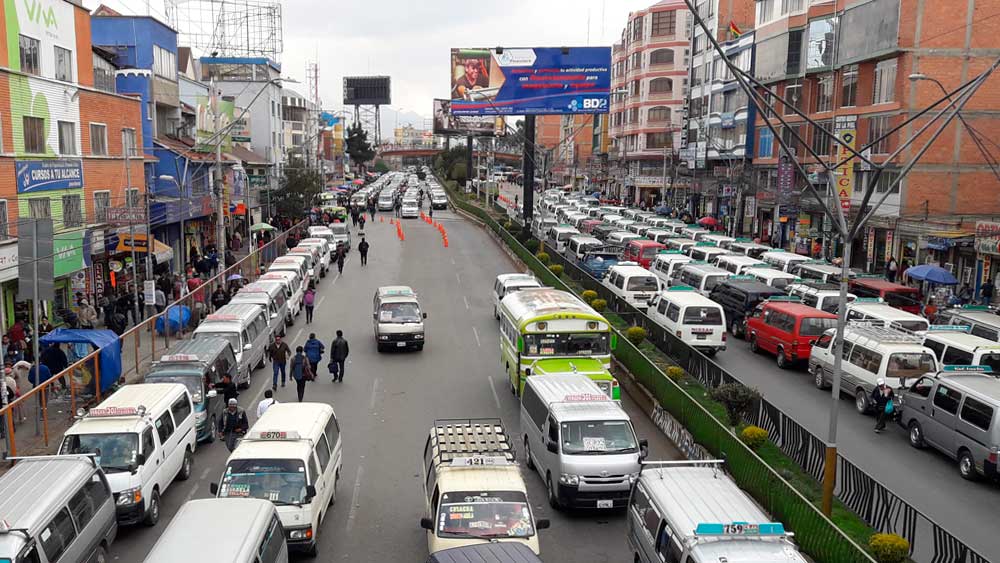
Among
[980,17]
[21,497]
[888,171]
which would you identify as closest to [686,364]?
[21,497]

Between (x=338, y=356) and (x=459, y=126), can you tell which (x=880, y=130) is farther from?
(x=459, y=126)

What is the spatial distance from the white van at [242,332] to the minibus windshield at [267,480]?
32.8 feet

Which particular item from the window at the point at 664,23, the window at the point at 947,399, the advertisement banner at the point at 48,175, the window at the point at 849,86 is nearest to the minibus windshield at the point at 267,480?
the window at the point at 947,399

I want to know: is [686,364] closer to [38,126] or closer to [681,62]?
[38,126]

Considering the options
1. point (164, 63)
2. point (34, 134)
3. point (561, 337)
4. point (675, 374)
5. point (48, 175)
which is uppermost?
point (164, 63)

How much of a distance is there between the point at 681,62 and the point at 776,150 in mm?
32810

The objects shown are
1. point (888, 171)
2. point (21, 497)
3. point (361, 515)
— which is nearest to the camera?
point (21, 497)

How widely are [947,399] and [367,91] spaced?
185m

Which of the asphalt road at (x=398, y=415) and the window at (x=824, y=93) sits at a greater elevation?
the window at (x=824, y=93)

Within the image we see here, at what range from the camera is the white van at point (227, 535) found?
952 cm

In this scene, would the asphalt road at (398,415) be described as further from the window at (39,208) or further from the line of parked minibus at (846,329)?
the window at (39,208)

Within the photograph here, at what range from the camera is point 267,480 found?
13070mm

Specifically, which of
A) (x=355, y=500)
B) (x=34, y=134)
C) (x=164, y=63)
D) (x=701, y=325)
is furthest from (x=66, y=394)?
(x=164, y=63)

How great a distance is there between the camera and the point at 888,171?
43.6 m
